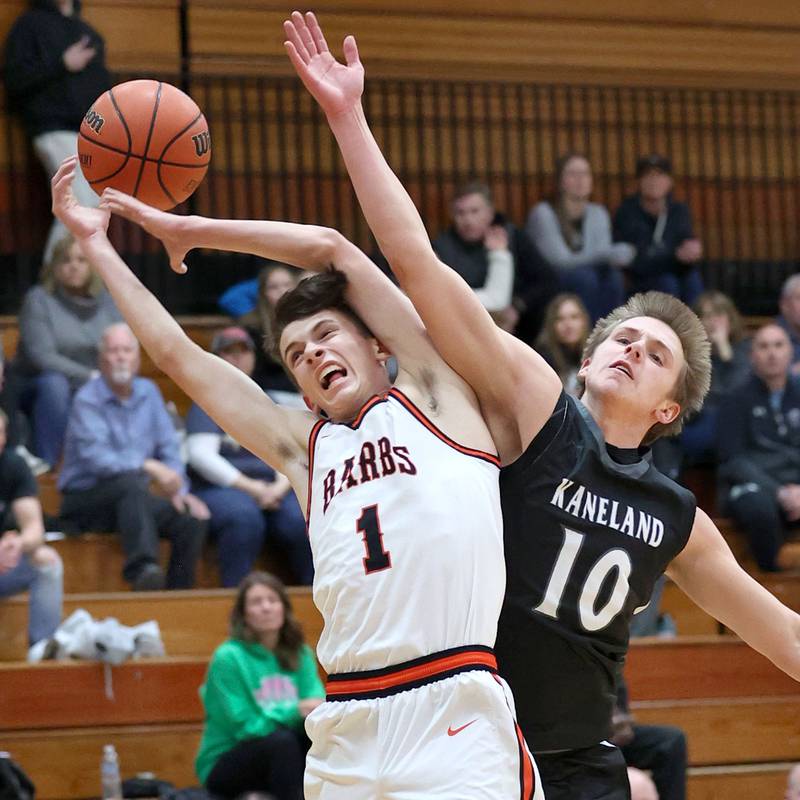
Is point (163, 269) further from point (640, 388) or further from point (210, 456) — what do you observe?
point (640, 388)

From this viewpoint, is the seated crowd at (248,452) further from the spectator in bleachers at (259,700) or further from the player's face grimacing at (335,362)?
the player's face grimacing at (335,362)

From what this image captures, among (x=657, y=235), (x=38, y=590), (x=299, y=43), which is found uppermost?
(x=299, y=43)

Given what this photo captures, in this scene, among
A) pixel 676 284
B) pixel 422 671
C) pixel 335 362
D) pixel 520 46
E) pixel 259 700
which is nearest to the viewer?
pixel 422 671

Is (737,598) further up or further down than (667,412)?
further down

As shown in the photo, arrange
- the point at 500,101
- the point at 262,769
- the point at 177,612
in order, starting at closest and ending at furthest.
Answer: the point at 262,769
the point at 177,612
the point at 500,101

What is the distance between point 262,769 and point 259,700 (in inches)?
11.7

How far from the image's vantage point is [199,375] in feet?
12.1

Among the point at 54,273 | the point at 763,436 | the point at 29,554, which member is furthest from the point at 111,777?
the point at 763,436

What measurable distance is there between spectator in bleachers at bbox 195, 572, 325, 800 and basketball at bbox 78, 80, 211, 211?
9.09 feet

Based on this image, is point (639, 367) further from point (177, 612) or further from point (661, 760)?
point (177, 612)

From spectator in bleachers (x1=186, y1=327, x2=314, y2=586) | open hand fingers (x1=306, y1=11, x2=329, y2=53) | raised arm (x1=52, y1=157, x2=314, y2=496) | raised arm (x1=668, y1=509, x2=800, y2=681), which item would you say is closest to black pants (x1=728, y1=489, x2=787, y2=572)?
spectator in bleachers (x1=186, y1=327, x2=314, y2=586)

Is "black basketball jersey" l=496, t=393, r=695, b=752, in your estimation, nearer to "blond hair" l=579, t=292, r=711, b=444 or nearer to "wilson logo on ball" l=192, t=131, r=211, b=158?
"blond hair" l=579, t=292, r=711, b=444

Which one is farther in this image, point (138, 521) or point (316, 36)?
point (138, 521)

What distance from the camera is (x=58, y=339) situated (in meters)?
8.39
